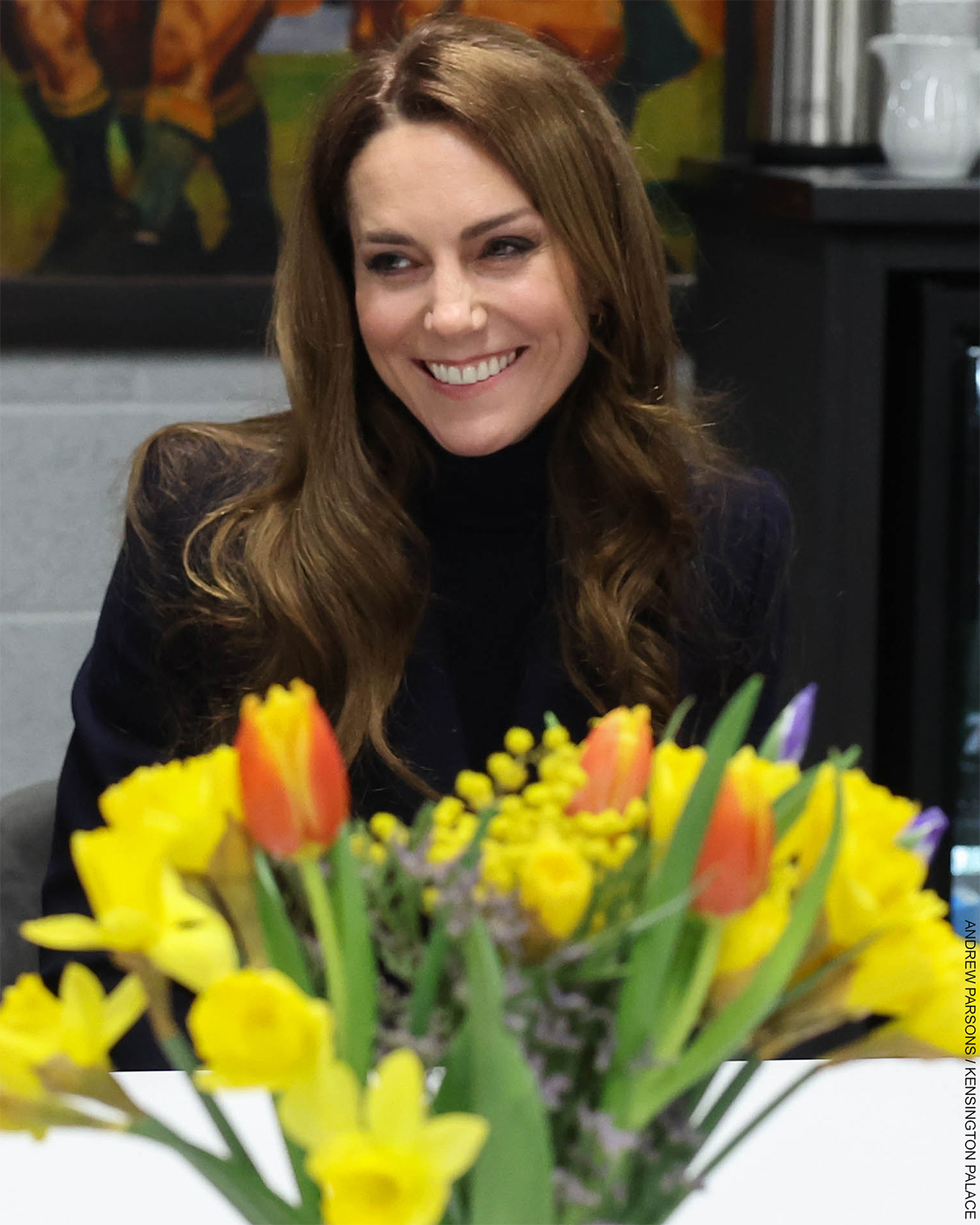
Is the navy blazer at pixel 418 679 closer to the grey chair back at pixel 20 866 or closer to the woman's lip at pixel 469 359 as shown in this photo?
the grey chair back at pixel 20 866

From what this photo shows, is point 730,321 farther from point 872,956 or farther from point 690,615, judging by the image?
point 872,956

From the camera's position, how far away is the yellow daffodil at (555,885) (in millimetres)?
502

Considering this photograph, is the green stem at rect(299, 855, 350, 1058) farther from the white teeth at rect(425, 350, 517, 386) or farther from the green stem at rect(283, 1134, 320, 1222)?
the white teeth at rect(425, 350, 517, 386)

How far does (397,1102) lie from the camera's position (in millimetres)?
473

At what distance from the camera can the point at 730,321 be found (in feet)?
7.22

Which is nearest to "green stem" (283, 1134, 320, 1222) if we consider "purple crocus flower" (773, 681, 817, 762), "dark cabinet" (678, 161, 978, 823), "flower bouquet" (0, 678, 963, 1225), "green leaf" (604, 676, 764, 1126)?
"flower bouquet" (0, 678, 963, 1225)

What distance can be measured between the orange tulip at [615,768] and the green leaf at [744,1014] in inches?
2.7

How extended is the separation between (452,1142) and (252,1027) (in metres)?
0.07

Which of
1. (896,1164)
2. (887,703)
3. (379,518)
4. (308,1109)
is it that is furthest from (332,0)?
(308,1109)

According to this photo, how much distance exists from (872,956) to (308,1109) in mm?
197

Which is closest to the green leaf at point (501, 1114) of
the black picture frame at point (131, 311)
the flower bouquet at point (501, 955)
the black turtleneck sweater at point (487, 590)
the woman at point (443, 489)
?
the flower bouquet at point (501, 955)

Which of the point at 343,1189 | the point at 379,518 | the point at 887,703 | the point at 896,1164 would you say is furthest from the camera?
the point at 887,703

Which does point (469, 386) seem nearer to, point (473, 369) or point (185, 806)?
point (473, 369)

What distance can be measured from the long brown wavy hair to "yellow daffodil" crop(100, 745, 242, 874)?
0.80m
